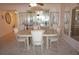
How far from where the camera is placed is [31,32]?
11.2 ft

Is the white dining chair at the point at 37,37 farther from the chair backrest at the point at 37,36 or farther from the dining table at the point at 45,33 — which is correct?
the dining table at the point at 45,33

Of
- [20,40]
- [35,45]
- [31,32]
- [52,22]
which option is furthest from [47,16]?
[20,40]

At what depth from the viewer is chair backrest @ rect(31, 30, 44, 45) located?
3.41m

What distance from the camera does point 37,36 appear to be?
11.3ft

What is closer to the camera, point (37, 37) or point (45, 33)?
point (37, 37)

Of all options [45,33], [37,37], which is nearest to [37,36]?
[37,37]

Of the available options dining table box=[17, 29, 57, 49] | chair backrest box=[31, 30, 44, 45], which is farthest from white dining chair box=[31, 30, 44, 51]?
dining table box=[17, 29, 57, 49]

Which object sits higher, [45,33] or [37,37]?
[45,33]

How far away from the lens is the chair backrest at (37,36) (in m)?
3.41

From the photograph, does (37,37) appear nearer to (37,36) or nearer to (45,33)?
(37,36)

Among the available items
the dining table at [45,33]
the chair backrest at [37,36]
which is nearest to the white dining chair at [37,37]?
the chair backrest at [37,36]
